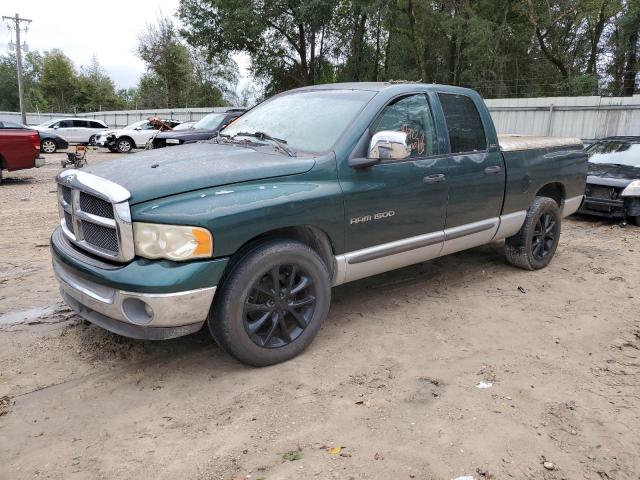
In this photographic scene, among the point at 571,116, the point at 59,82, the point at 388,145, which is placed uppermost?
the point at 59,82

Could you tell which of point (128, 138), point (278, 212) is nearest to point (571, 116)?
point (278, 212)

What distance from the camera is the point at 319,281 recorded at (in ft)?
11.8

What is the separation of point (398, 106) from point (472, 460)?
2715mm

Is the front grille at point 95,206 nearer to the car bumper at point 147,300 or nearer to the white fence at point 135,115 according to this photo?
the car bumper at point 147,300

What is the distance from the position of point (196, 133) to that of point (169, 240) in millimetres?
11626

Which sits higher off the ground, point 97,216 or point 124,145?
point 97,216

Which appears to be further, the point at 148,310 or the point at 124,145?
the point at 124,145

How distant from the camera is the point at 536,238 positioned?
576 centimetres

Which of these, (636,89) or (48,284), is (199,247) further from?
(636,89)

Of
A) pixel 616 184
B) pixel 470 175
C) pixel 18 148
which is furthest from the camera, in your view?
pixel 18 148

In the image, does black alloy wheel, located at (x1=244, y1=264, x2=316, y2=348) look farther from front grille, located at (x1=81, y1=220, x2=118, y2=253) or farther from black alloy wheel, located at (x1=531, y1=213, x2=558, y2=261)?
black alloy wheel, located at (x1=531, y1=213, x2=558, y2=261)

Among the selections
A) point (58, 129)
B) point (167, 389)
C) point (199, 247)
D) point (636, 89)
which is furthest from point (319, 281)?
point (58, 129)

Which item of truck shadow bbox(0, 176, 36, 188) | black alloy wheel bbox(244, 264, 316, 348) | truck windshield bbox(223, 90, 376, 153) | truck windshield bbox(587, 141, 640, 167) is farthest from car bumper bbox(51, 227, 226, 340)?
truck shadow bbox(0, 176, 36, 188)

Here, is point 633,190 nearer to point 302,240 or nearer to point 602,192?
point 602,192
